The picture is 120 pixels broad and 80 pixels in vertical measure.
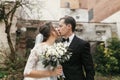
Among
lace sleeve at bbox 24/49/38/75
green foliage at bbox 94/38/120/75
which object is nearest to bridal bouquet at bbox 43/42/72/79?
lace sleeve at bbox 24/49/38/75

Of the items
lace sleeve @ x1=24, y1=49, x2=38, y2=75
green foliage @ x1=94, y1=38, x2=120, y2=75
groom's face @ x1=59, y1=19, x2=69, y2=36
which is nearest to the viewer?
lace sleeve @ x1=24, y1=49, x2=38, y2=75

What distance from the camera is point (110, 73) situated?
16.4 metres

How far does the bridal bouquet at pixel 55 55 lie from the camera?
13.9ft

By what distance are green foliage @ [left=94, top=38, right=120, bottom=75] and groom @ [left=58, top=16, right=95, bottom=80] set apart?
11.7 meters

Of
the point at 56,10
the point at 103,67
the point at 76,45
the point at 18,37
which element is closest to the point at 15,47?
the point at 18,37

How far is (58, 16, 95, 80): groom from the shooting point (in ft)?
14.6

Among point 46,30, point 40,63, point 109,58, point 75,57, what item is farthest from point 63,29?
point 109,58

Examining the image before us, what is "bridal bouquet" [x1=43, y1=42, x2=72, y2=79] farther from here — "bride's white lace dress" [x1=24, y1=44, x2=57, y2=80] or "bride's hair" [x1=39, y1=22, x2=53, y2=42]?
"bride's hair" [x1=39, y1=22, x2=53, y2=42]

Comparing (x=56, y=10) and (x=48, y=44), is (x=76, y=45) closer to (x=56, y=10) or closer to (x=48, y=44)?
(x=48, y=44)

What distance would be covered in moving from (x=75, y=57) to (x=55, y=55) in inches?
14.7

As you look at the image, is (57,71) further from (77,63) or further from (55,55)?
(77,63)

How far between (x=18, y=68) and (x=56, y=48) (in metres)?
10.4

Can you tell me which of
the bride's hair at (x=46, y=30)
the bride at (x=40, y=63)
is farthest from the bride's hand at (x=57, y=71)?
the bride's hair at (x=46, y=30)

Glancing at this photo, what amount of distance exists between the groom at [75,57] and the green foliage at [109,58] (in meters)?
11.7
